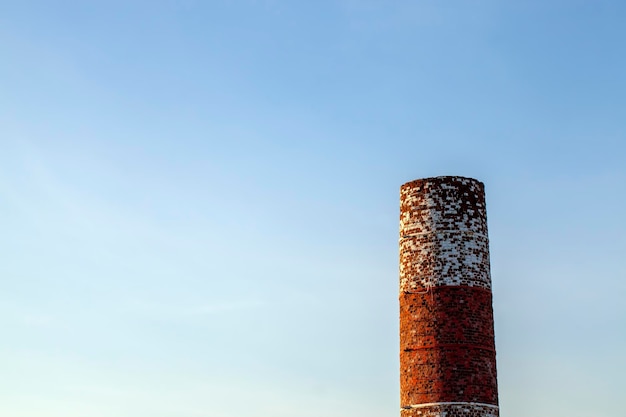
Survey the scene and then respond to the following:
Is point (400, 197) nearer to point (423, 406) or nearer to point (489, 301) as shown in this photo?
point (489, 301)

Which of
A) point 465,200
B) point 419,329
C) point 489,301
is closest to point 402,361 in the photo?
point 419,329

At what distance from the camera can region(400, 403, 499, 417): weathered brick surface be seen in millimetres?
23297

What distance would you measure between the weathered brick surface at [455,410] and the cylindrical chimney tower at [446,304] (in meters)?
0.02

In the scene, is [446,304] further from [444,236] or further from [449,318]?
[444,236]

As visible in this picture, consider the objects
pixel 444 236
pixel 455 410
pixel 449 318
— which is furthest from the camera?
pixel 444 236

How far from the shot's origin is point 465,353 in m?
23.7

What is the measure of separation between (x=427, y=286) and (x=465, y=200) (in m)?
2.30

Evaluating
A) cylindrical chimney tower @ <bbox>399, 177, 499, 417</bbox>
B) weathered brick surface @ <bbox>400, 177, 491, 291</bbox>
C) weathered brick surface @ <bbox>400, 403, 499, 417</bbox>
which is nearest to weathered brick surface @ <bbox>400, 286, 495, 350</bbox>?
cylindrical chimney tower @ <bbox>399, 177, 499, 417</bbox>

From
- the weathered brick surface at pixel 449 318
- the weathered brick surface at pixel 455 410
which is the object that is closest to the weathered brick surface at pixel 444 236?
the weathered brick surface at pixel 449 318

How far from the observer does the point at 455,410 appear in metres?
23.3

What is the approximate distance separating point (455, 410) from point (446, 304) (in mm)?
2467

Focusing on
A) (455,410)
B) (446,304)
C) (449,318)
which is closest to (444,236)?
(446,304)

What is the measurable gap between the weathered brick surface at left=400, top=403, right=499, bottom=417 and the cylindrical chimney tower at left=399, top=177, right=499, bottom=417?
2 cm

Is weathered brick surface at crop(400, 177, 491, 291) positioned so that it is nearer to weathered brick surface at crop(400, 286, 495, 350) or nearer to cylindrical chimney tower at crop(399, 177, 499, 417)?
cylindrical chimney tower at crop(399, 177, 499, 417)
